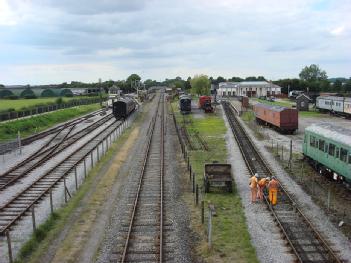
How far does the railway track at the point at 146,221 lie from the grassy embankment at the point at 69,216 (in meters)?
1.51

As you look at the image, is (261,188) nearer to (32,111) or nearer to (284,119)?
(284,119)

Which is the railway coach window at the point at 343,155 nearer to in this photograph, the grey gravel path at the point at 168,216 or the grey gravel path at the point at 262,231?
the grey gravel path at the point at 262,231

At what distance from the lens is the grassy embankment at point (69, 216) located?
1511 cm

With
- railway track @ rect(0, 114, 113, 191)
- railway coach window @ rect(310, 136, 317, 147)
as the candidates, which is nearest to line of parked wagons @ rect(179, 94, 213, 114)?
railway track @ rect(0, 114, 113, 191)

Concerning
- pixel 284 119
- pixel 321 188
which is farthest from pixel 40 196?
pixel 284 119

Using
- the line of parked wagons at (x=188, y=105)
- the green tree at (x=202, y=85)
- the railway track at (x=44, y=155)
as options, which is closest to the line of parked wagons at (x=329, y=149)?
the railway track at (x=44, y=155)

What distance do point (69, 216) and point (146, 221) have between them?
3.30 metres

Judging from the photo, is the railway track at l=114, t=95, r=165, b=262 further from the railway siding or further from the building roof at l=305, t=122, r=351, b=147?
the building roof at l=305, t=122, r=351, b=147

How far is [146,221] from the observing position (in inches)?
719

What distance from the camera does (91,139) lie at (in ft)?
146

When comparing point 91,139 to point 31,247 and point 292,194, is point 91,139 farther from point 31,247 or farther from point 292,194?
point 31,247

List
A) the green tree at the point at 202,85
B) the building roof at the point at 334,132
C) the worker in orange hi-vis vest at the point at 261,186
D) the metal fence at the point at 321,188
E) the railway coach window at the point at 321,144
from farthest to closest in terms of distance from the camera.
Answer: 1. the green tree at the point at 202,85
2. the railway coach window at the point at 321,144
3. the building roof at the point at 334,132
4. the worker in orange hi-vis vest at the point at 261,186
5. the metal fence at the point at 321,188

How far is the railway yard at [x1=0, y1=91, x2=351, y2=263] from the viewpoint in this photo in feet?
49.3

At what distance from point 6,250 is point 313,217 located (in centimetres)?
1153
